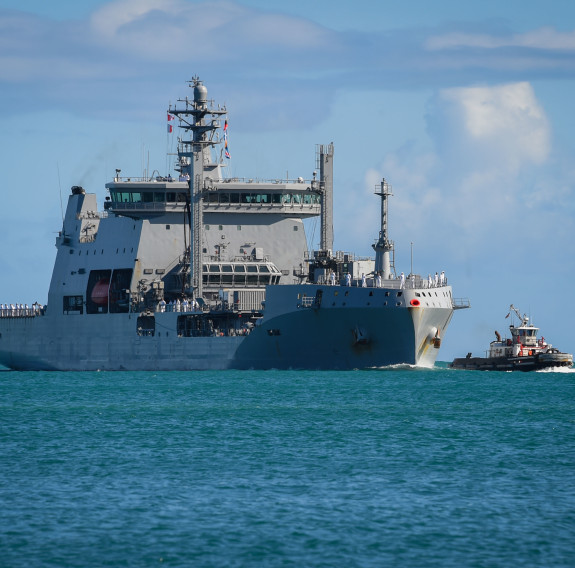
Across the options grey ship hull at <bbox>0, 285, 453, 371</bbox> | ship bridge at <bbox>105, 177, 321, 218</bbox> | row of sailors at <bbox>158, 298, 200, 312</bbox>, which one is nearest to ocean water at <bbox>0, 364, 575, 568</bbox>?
grey ship hull at <bbox>0, 285, 453, 371</bbox>

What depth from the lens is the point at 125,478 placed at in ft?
101

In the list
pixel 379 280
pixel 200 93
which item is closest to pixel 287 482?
pixel 379 280

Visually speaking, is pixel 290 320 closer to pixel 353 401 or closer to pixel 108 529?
pixel 353 401

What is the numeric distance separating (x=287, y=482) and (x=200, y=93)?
5204 cm

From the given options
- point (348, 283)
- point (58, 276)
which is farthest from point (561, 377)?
point (58, 276)

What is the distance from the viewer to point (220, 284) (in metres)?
76.8

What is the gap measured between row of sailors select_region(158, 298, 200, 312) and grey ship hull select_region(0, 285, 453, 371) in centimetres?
46

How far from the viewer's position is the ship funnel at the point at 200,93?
261 feet

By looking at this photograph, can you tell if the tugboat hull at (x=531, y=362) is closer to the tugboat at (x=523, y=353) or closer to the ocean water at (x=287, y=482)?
the tugboat at (x=523, y=353)

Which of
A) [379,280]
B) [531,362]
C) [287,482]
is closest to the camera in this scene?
[287,482]

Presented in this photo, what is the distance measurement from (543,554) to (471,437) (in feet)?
57.3

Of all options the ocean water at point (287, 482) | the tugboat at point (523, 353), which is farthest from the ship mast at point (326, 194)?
the ocean water at point (287, 482)

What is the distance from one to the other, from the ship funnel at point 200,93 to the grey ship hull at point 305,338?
13.4 metres

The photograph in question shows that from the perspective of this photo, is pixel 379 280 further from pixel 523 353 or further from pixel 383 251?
pixel 523 353
